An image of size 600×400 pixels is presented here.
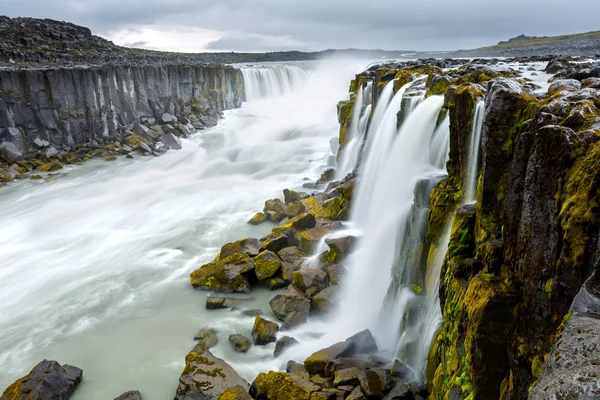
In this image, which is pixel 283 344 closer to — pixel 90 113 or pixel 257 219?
pixel 257 219

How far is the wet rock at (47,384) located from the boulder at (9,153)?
79.7ft

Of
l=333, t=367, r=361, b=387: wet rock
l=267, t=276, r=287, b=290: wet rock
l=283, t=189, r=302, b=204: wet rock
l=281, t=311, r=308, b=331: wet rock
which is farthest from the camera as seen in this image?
l=283, t=189, r=302, b=204: wet rock

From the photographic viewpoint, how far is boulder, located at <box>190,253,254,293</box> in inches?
504

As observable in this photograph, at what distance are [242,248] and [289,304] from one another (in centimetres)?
359

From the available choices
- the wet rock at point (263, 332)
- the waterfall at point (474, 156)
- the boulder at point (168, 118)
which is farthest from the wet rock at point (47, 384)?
the boulder at point (168, 118)

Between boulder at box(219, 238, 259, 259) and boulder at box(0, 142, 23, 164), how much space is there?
2185cm

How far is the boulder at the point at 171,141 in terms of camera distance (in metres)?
34.5

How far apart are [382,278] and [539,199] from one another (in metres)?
7.55

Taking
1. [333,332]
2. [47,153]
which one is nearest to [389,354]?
[333,332]

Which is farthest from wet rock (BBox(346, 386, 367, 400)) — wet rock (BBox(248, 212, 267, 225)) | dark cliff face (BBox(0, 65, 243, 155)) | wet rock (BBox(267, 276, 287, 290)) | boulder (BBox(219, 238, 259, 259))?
dark cliff face (BBox(0, 65, 243, 155))

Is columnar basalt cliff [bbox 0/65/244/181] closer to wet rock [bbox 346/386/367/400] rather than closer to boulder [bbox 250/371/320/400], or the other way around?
boulder [bbox 250/371/320/400]

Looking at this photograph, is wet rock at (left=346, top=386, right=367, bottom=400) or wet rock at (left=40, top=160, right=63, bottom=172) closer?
wet rock at (left=346, top=386, right=367, bottom=400)

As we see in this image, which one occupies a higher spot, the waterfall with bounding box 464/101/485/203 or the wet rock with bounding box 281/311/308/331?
the waterfall with bounding box 464/101/485/203

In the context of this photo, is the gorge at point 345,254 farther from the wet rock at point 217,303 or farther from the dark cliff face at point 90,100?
the dark cliff face at point 90,100
